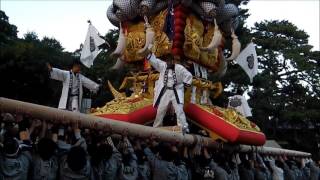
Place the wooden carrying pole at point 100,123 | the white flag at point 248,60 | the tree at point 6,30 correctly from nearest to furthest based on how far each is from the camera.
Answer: the wooden carrying pole at point 100,123 < the white flag at point 248,60 < the tree at point 6,30

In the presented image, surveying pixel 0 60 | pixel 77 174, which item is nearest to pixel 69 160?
pixel 77 174

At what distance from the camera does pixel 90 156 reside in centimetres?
522

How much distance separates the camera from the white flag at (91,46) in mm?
9352

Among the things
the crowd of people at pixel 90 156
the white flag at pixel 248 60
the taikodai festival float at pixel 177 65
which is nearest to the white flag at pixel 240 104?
the taikodai festival float at pixel 177 65

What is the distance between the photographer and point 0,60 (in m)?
20.0

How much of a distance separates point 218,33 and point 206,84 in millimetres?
982

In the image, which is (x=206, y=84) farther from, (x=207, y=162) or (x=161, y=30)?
(x=207, y=162)

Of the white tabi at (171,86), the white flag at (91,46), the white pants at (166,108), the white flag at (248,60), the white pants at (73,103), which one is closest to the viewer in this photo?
the white pants at (166,108)

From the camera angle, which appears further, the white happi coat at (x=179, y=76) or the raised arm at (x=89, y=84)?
the raised arm at (x=89, y=84)

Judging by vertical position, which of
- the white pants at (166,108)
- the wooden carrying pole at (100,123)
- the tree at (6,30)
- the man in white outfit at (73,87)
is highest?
the tree at (6,30)

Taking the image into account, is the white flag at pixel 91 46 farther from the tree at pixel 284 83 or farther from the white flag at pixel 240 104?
the tree at pixel 284 83

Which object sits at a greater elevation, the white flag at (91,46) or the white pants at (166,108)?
the white flag at (91,46)

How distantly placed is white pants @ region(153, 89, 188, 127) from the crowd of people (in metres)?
0.49

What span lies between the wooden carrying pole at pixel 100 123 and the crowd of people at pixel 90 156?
71 mm
